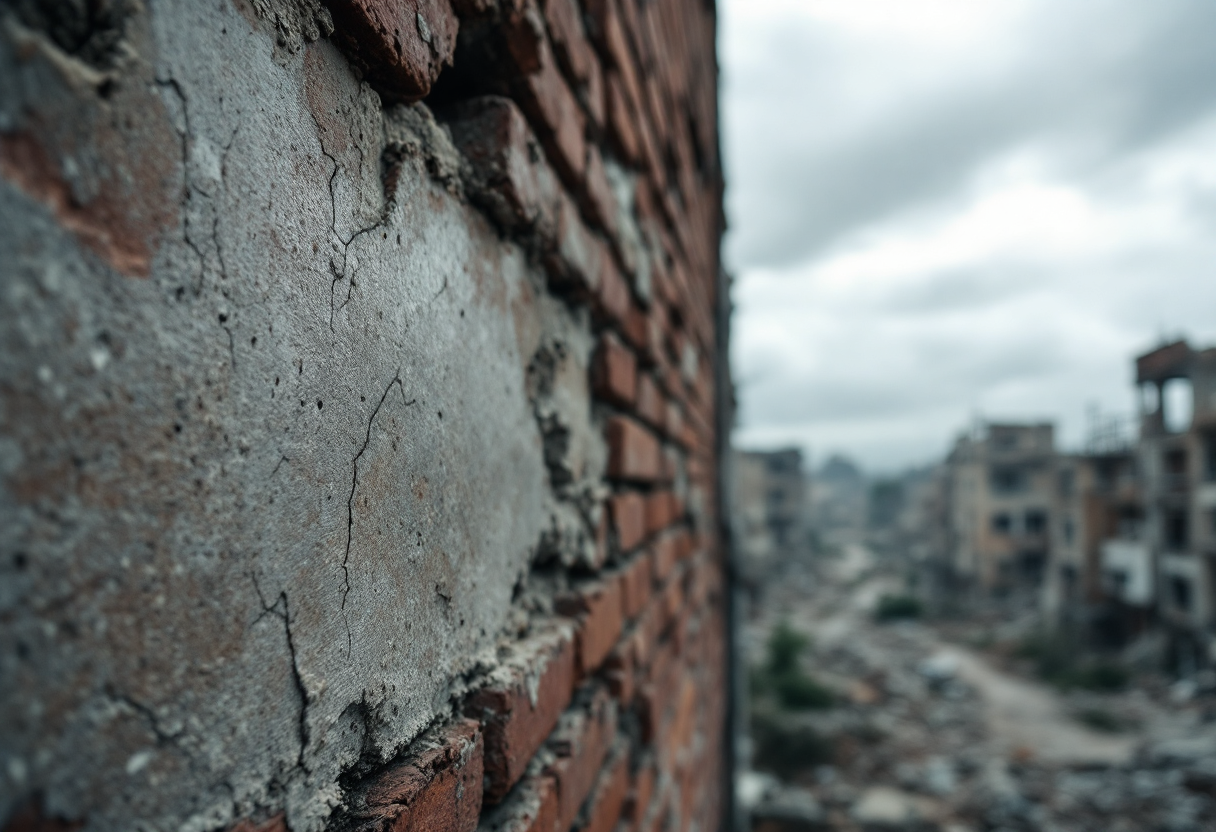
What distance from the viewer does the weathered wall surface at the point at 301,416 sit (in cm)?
30

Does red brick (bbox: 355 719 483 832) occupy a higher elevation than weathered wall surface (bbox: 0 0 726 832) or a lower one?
lower

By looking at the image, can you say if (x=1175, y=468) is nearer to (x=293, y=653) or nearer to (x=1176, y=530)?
(x=1176, y=530)

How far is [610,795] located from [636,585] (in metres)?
0.39

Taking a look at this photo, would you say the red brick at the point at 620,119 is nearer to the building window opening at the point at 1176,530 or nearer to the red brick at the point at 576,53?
the red brick at the point at 576,53

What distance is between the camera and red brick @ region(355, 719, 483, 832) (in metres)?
0.53

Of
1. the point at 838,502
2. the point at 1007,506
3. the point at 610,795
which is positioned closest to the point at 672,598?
the point at 610,795

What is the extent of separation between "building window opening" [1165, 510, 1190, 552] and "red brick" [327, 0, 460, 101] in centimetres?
2347

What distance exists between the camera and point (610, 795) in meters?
1.10

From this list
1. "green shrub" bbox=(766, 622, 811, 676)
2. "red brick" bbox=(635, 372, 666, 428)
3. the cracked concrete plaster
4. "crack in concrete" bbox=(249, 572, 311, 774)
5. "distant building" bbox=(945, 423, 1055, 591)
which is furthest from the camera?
"distant building" bbox=(945, 423, 1055, 591)

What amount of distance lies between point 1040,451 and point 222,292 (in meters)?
34.1

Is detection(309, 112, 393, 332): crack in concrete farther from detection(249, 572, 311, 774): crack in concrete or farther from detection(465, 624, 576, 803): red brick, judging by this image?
detection(465, 624, 576, 803): red brick

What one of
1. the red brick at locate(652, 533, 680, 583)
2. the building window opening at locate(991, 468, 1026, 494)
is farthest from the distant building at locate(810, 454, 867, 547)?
the red brick at locate(652, 533, 680, 583)

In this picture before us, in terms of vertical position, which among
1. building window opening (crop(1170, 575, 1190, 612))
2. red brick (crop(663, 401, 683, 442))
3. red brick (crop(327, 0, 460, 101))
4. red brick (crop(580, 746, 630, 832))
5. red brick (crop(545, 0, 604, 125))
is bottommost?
building window opening (crop(1170, 575, 1190, 612))

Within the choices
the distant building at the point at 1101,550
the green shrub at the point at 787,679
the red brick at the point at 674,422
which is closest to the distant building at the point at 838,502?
the distant building at the point at 1101,550
